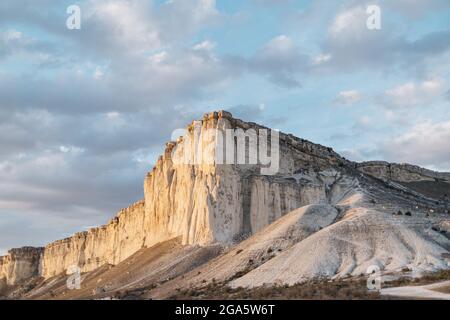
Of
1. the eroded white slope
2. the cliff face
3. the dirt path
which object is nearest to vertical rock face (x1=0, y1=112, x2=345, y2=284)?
the eroded white slope

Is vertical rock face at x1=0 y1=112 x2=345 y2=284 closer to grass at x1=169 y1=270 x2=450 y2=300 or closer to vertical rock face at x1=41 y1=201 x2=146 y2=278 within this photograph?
vertical rock face at x1=41 y1=201 x2=146 y2=278

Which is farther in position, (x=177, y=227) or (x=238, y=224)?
(x=177, y=227)

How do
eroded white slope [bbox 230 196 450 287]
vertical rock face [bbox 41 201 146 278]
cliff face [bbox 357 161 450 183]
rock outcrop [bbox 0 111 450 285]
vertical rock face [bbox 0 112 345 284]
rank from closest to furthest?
1. eroded white slope [bbox 230 196 450 287]
2. vertical rock face [bbox 0 112 345 284]
3. rock outcrop [bbox 0 111 450 285]
4. vertical rock face [bbox 41 201 146 278]
5. cliff face [bbox 357 161 450 183]

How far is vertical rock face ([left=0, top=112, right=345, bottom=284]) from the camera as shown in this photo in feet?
226

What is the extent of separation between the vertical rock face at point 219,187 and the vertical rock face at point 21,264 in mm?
54361

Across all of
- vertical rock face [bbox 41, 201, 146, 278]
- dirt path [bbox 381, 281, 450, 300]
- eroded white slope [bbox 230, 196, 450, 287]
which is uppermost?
vertical rock face [bbox 41, 201, 146, 278]

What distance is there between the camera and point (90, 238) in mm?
116688

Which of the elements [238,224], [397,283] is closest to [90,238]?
[238,224]

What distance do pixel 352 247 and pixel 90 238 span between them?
232ft

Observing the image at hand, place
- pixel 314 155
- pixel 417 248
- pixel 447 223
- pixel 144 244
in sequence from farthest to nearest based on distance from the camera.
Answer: pixel 144 244, pixel 314 155, pixel 447 223, pixel 417 248

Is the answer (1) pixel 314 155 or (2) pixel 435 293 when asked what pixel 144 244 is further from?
(2) pixel 435 293

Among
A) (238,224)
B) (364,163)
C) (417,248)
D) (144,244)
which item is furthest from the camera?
(364,163)

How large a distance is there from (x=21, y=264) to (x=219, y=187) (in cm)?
8192

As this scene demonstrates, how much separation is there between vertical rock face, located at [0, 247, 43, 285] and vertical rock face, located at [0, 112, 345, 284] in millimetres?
54361
